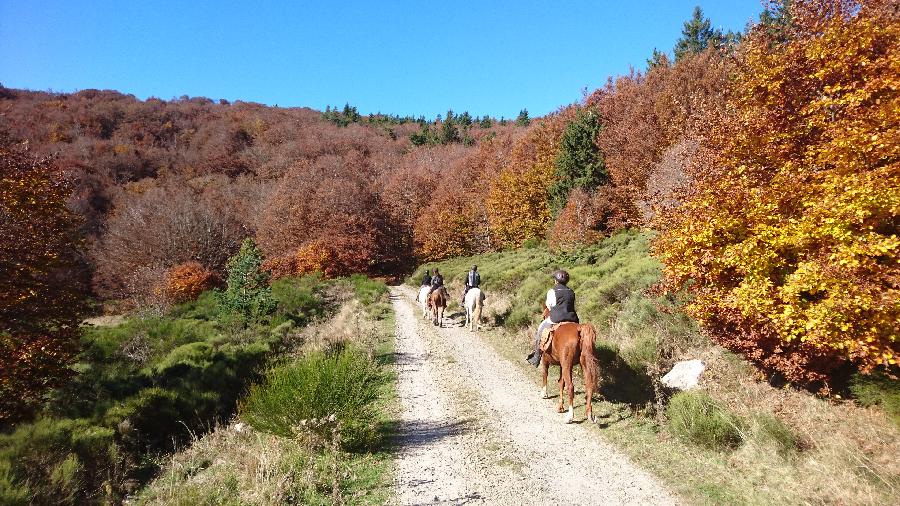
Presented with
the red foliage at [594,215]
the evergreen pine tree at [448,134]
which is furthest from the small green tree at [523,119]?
the red foliage at [594,215]

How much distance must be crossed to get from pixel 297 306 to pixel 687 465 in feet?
57.2

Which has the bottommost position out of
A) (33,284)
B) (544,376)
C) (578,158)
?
(544,376)

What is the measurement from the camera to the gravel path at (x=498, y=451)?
5047mm

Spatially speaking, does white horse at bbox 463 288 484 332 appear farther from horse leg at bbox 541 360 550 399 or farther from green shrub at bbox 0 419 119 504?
green shrub at bbox 0 419 119 504

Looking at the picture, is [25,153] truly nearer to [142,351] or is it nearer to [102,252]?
[142,351]

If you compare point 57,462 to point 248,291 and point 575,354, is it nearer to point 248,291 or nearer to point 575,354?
point 575,354

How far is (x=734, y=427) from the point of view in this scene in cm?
564

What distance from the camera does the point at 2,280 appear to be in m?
9.28

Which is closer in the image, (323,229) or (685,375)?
(685,375)

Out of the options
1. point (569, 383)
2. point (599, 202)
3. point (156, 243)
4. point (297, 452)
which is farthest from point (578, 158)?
point (156, 243)

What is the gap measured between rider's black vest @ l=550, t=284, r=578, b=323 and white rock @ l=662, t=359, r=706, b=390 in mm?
1941

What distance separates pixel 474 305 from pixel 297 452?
10476 millimetres

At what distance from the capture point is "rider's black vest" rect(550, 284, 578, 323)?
26.7 feet

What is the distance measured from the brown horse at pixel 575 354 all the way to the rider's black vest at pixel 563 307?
0.29m
